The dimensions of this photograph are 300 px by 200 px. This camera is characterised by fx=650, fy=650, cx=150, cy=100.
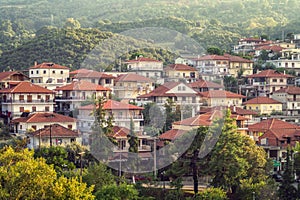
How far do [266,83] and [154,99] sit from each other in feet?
32.3

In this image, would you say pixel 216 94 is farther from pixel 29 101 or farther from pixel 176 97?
pixel 29 101

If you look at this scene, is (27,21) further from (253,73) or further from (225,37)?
(253,73)

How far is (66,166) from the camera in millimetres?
24469

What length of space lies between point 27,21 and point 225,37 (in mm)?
40355

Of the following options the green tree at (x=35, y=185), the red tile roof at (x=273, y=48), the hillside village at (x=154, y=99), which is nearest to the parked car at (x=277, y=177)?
the hillside village at (x=154, y=99)

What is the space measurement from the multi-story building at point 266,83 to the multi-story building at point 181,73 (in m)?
3.37

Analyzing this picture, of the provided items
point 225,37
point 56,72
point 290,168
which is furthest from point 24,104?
point 225,37

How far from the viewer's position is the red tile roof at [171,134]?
26.5 meters

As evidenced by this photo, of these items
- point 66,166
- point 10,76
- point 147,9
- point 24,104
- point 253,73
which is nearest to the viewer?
point 66,166

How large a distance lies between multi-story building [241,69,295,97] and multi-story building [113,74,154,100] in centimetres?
711

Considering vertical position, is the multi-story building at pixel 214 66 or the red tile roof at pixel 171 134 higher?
the multi-story building at pixel 214 66

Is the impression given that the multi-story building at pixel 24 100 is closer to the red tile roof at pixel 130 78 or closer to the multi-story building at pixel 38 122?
the multi-story building at pixel 38 122

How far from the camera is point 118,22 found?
2916 inches

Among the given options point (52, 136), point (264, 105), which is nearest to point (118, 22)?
point (264, 105)
